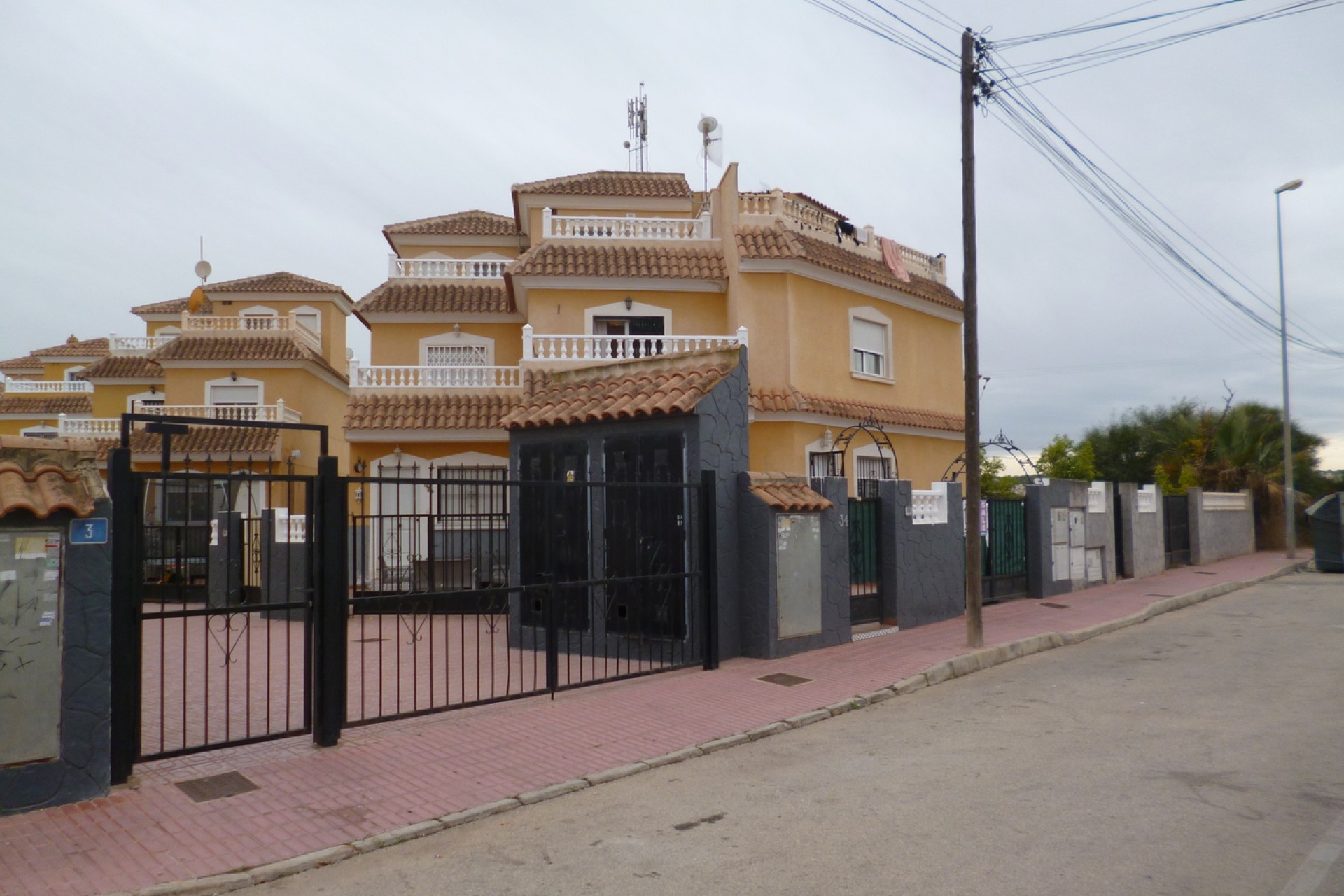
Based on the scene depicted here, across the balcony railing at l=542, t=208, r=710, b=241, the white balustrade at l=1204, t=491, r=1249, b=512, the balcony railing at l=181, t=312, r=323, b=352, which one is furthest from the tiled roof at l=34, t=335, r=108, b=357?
the white balustrade at l=1204, t=491, r=1249, b=512

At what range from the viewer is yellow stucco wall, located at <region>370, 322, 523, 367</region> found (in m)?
23.5

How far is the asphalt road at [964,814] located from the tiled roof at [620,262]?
13.3m

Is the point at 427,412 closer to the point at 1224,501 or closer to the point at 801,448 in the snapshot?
the point at 801,448

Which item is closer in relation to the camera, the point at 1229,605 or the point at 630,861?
the point at 630,861

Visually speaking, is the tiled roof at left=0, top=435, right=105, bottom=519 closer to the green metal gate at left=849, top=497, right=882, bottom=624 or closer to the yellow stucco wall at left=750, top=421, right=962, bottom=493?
the green metal gate at left=849, top=497, right=882, bottom=624

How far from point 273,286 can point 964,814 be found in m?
33.3

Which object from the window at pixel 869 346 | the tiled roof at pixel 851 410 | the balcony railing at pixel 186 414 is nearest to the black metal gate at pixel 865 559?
the tiled roof at pixel 851 410

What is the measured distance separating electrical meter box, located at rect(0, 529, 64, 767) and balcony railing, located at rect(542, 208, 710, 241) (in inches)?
654

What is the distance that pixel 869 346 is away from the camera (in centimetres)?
2080

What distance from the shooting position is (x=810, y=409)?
18.1 meters

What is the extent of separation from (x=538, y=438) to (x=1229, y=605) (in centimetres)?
1348

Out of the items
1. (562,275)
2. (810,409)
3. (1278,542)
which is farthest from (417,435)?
(1278,542)

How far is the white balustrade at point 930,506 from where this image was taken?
13844 millimetres

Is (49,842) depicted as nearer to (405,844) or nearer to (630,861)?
(405,844)
